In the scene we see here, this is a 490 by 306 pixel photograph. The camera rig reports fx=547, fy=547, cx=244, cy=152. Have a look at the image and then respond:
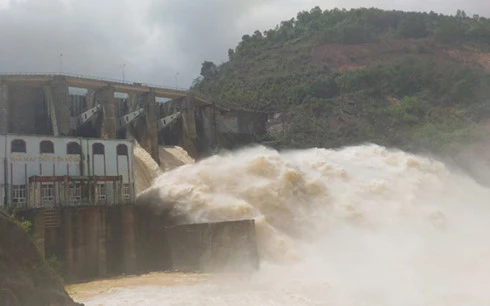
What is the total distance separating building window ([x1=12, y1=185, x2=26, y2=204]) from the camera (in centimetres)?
2428

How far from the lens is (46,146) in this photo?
2548cm

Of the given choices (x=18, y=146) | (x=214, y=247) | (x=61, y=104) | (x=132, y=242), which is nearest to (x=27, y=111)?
(x=61, y=104)

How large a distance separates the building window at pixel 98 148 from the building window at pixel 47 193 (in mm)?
2946

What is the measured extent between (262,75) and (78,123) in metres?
47.4

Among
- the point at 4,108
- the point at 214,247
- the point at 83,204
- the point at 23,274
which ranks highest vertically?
the point at 4,108

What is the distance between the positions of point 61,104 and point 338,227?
18.5m

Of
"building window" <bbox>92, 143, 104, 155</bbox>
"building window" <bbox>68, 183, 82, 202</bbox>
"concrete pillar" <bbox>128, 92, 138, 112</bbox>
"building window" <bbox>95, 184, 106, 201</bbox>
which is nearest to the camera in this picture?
"building window" <bbox>68, 183, 82, 202</bbox>

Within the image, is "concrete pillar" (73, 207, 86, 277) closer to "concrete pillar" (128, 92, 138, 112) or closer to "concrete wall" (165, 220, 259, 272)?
"concrete wall" (165, 220, 259, 272)

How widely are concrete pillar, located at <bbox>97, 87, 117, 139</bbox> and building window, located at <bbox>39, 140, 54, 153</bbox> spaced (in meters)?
8.76

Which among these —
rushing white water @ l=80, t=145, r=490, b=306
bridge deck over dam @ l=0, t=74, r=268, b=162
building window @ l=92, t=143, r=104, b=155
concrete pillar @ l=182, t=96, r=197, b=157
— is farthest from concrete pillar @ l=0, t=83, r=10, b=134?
concrete pillar @ l=182, t=96, r=197, b=157

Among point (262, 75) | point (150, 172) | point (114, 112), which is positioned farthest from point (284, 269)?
point (262, 75)

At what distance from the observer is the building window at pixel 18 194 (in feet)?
79.7

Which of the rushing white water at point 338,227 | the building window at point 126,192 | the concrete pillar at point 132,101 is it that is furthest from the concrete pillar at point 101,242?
the concrete pillar at point 132,101

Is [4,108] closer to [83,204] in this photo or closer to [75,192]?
[75,192]
